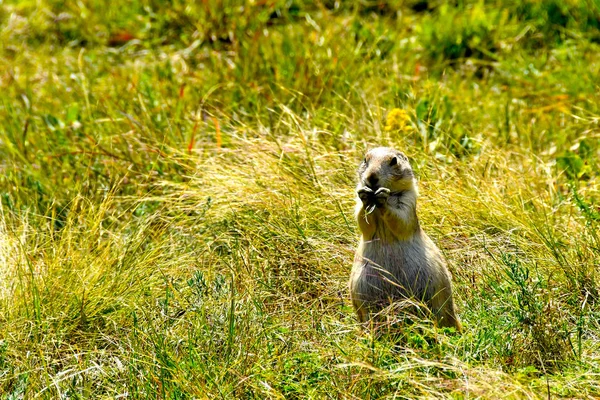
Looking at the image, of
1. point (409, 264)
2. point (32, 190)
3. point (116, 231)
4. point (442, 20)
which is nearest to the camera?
point (409, 264)

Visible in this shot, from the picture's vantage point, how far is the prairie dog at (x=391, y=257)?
339cm

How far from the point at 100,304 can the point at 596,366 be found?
192cm

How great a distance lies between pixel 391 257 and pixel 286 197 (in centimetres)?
112

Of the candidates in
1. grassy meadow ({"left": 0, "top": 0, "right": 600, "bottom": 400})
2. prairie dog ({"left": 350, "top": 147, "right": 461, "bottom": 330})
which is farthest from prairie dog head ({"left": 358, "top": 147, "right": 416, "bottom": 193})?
grassy meadow ({"left": 0, "top": 0, "right": 600, "bottom": 400})

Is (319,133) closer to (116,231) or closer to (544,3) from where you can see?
(116,231)

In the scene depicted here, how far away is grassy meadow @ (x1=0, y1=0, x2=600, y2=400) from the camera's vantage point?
10.6ft

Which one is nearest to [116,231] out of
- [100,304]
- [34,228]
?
[34,228]

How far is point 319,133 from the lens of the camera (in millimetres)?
5008

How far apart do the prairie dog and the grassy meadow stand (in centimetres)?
12

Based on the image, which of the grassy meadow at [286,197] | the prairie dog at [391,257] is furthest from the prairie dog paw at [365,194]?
the grassy meadow at [286,197]

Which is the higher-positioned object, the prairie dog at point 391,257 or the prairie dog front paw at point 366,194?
the prairie dog front paw at point 366,194

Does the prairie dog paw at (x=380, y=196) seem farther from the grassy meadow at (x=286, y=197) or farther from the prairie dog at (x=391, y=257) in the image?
the grassy meadow at (x=286, y=197)

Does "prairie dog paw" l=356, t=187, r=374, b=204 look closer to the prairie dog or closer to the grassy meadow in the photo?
the prairie dog

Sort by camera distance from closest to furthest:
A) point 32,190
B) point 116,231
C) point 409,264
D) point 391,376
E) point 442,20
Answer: point 391,376, point 409,264, point 116,231, point 32,190, point 442,20
